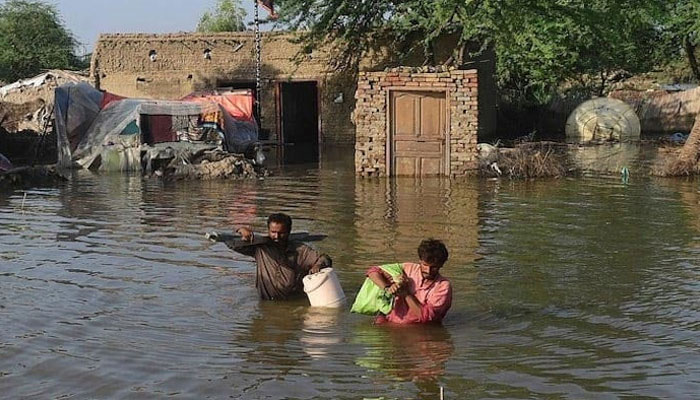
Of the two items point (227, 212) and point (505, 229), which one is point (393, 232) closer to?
point (505, 229)

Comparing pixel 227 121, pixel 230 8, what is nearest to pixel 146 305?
pixel 227 121

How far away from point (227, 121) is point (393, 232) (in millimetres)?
12680

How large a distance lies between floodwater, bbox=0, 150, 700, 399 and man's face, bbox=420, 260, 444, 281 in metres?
0.46

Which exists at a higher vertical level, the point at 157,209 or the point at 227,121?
the point at 227,121

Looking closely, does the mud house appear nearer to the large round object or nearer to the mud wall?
the mud wall

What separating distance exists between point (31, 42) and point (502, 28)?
27876mm

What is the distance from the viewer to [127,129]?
851 inches

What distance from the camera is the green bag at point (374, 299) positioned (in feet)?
23.7

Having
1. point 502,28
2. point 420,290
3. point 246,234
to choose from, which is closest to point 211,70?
point 502,28

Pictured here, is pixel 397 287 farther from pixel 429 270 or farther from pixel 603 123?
pixel 603 123

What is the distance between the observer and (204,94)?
26.8 meters

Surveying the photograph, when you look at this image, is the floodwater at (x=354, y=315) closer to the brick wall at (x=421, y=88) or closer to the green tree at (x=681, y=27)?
the brick wall at (x=421, y=88)

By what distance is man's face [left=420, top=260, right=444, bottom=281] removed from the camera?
6867mm

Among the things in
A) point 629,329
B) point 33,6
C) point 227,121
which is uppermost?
point 33,6
